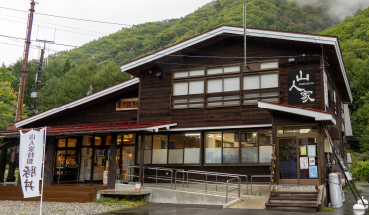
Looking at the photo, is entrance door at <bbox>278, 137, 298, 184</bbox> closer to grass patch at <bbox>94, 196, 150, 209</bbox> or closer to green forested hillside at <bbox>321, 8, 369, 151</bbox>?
grass patch at <bbox>94, 196, 150, 209</bbox>

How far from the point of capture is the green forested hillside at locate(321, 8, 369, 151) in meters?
48.6

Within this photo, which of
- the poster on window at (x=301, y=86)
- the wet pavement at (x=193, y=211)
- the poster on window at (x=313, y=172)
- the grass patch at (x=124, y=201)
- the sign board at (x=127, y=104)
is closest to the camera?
the wet pavement at (x=193, y=211)

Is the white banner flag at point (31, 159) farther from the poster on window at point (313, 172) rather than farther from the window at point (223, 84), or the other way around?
the poster on window at point (313, 172)

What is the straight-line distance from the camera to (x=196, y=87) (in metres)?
17.1

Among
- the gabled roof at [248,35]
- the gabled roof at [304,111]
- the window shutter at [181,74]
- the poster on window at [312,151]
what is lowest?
the poster on window at [312,151]

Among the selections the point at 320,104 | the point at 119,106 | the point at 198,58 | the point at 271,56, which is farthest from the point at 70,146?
the point at 320,104

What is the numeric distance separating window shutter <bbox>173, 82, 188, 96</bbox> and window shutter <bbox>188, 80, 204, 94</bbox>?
0.30m

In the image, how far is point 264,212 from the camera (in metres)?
11.0

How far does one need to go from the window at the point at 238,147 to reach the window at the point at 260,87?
1545 mm

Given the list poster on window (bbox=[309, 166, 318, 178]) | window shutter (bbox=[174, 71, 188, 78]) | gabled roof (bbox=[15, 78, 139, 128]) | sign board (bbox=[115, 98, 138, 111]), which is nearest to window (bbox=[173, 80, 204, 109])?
window shutter (bbox=[174, 71, 188, 78])

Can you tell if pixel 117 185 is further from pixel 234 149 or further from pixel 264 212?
pixel 264 212

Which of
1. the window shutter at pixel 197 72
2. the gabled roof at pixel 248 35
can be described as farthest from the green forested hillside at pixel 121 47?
the window shutter at pixel 197 72

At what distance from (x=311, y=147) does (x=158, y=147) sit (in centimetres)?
764

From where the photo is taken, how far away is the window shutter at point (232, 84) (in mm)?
16203
